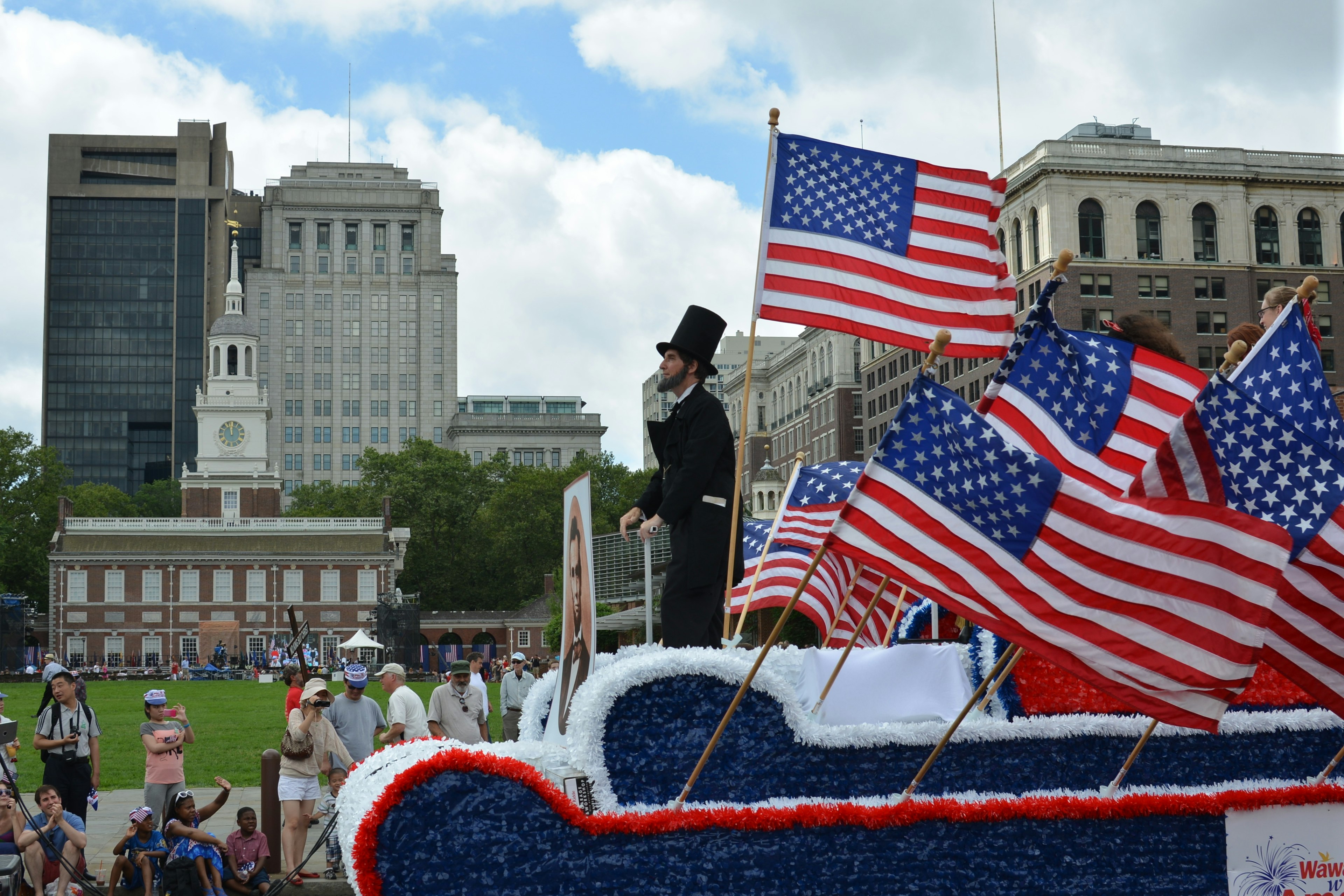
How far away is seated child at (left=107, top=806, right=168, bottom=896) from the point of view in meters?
11.3

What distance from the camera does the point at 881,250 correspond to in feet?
28.8

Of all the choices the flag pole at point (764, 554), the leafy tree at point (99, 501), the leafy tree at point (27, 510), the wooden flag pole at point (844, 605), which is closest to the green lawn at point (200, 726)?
the flag pole at point (764, 554)

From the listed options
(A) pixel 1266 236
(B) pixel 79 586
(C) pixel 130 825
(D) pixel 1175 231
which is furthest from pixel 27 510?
(C) pixel 130 825

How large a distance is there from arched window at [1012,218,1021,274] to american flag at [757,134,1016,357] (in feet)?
233

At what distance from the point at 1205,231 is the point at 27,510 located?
80.9 m

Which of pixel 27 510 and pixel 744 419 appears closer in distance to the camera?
pixel 744 419

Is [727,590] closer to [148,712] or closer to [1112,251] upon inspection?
[148,712]

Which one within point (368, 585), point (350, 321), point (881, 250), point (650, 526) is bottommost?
point (368, 585)

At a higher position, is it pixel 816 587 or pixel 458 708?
pixel 816 587

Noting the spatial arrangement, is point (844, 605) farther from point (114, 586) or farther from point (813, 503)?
point (114, 586)

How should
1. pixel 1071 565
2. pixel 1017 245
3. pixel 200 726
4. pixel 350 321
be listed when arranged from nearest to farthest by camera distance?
1. pixel 1071 565
2. pixel 200 726
3. pixel 1017 245
4. pixel 350 321

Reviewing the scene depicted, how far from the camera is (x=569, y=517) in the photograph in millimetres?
6852

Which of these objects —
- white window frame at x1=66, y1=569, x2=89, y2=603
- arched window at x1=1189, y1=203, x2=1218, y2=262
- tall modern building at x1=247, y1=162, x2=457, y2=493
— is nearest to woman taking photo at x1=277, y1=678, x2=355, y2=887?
arched window at x1=1189, y1=203, x2=1218, y2=262

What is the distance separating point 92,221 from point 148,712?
151772mm
